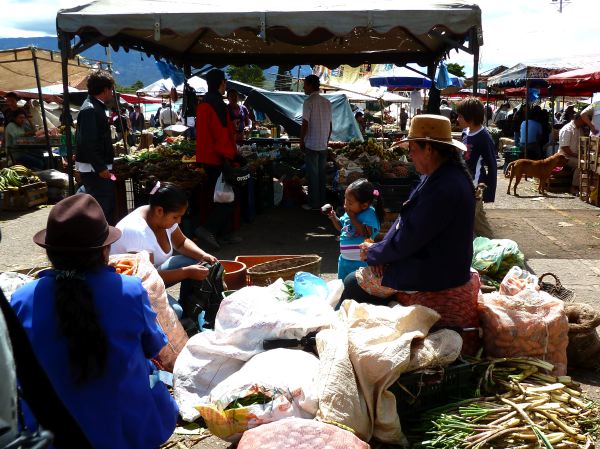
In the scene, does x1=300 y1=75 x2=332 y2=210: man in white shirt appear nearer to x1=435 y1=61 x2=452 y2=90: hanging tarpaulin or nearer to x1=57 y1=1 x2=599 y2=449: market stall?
x1=435 y1=61 x2=452 y2=90: hanging tarpaulin

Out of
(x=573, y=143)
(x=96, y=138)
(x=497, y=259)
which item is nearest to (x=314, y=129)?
(x=96, y=138)

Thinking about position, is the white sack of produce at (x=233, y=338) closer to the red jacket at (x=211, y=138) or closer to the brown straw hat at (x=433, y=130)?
the brown straw hat at (x=433, y=130)

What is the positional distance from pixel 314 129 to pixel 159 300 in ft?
21.4

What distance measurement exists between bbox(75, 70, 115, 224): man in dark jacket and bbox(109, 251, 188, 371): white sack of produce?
334 centimetres

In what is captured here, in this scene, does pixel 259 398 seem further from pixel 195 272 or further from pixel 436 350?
pixel 195 272

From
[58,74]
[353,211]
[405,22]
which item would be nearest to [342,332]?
[353,211]

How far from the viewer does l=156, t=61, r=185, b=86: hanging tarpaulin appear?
13.1m

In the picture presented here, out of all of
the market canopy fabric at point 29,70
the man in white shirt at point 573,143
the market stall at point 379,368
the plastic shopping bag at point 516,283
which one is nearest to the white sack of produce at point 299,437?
the market stall at point 379,368

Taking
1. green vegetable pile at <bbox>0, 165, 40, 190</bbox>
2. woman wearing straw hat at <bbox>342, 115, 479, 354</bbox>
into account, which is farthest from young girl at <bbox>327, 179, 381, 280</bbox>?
green vegetable pile at <bbox>0, 165, 40, 190</bbox>

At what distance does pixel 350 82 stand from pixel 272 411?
2549 cm

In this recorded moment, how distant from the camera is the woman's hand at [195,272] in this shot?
4.59 meters

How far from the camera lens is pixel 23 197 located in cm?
1145

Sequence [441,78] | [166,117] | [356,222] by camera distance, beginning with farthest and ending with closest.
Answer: [166,117] → [441,78] → [356,222]

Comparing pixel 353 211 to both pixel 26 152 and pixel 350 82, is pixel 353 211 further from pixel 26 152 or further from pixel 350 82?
pixel 350 82
